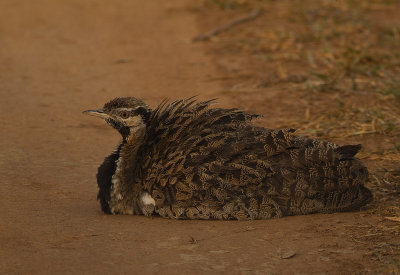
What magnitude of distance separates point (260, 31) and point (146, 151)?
7380mm

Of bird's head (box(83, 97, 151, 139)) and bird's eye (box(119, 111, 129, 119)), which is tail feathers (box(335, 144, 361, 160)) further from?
bird's eye (box(119, 111, 129, 119))

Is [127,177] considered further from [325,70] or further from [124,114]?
[325,70]

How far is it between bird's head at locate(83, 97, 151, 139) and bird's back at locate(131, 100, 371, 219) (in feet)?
1.28

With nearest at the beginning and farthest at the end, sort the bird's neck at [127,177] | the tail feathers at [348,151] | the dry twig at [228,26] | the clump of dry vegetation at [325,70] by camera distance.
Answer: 1. the tail feathers at [348,151]
2. the bird's neck at [127,177]
3. the clump of dry vegetation at [325,70]
4. the dry twig at [228,26]

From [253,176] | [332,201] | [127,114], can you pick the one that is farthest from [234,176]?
[127,114]

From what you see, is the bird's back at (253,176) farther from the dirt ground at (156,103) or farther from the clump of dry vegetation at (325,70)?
the clump of dry vegetation at (325,70)

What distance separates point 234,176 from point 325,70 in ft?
17.8

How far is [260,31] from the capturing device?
13.8 metres

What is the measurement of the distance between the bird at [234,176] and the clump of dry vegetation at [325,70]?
20.5 inches

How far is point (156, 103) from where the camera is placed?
10258mm

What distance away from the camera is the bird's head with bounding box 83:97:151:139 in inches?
270

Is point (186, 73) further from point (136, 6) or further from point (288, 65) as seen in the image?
point (136, 6)

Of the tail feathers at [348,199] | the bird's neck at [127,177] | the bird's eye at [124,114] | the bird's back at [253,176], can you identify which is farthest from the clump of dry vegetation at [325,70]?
the bird's eye at [124,114]

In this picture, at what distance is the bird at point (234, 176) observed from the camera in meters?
6.47
